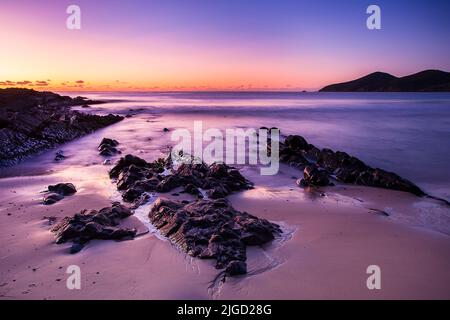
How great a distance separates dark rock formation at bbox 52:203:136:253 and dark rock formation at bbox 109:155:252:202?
71.7 inches

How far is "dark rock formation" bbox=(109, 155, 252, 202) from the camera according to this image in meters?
9.39

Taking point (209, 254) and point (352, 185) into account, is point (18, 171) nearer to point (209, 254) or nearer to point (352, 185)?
point (209, 254)

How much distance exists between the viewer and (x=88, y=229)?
6.55 m

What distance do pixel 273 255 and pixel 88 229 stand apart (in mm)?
3353

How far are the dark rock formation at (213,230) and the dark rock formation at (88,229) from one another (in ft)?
2.52

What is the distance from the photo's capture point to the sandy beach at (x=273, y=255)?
500 cm

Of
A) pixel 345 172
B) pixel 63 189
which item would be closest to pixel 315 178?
pixel 345 172
